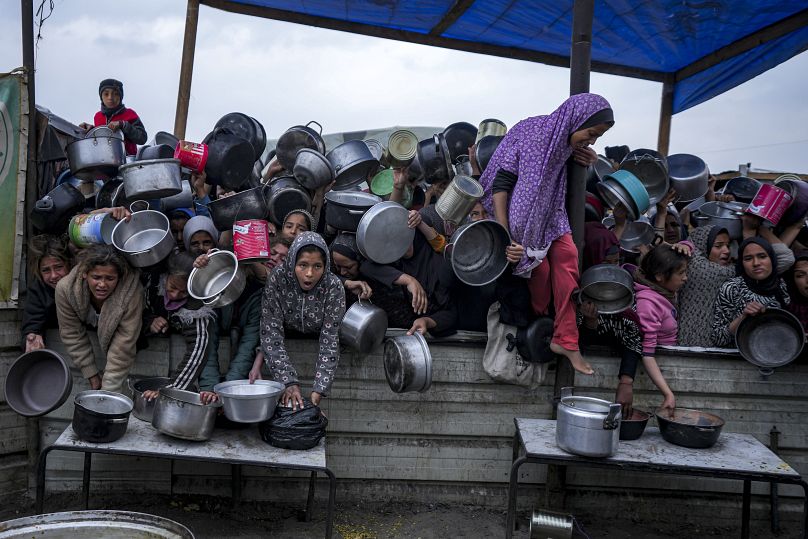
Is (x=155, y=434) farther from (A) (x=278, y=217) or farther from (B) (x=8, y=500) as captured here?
(A) (x=278, y=217)

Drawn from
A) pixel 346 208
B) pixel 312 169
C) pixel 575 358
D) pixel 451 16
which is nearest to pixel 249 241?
pixel 346 208

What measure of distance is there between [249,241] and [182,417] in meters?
1.08

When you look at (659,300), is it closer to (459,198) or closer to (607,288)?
(607,288)

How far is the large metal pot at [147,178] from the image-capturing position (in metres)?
3.99

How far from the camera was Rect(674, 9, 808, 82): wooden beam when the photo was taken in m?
5.45

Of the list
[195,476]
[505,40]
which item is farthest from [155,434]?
[505,40]

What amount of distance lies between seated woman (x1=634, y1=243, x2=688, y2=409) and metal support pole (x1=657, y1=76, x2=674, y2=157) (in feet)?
11.7

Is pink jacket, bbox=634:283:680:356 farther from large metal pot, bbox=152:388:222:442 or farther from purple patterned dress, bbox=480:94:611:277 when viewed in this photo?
large metal pot, bbox=152:388:222:442

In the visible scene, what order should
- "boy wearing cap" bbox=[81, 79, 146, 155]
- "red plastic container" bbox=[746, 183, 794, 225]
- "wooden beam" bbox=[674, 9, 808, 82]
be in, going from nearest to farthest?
"red plastic container" bbox=[746, 183, 794, 225] < "wooden beam" bbox=[674, 9, 808, 82] < "boy wearing cap" bbox=[81, 79, 146, 155]

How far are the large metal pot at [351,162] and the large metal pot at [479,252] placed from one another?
1325mm

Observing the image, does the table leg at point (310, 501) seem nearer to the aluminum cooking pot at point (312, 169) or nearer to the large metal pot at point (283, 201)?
the large metal pot at point (283, 201)

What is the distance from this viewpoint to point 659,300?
404cm

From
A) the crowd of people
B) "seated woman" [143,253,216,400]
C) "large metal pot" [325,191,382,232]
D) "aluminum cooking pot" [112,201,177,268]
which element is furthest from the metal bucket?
"aluminum cooking pot" [112,201,177,268]

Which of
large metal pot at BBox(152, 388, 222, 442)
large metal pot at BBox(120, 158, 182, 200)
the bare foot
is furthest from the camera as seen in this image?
large metal pot at BBox(120, 158, 182, 200)
